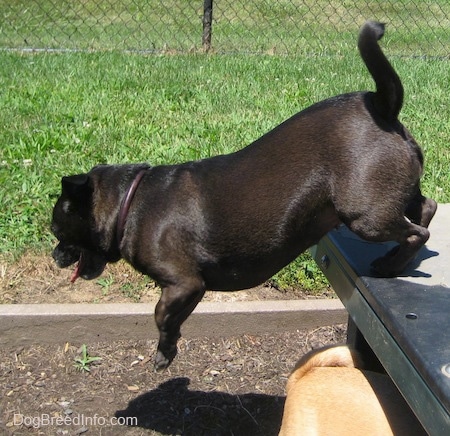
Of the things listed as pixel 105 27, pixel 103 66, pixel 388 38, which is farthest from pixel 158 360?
pixel 105 27

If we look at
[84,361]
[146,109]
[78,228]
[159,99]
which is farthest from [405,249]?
[159,99]

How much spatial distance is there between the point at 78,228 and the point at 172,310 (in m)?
0.54

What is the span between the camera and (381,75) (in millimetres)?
2803

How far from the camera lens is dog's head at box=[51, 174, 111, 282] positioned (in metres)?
3.17

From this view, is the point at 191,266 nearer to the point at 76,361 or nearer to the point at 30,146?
the point at 76,361

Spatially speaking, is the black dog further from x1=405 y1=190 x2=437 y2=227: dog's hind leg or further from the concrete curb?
the concrete curb

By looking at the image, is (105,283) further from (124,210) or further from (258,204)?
(258,204)

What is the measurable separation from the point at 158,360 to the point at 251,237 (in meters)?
0.66

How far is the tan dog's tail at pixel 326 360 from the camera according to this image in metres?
2.81

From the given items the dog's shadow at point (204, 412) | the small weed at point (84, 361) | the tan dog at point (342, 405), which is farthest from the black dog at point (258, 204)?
the small weed at point (84, 361)

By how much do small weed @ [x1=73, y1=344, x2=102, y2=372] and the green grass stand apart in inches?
31.2

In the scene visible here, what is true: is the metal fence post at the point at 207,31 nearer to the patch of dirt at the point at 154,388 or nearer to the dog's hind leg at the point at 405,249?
the patch of dirt at the point at 154,388

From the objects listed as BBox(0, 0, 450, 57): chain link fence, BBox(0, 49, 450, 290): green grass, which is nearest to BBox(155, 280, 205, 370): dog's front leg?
BBox(0, 49, 450, 290): green grass

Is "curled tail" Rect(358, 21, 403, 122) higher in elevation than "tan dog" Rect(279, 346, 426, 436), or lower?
higher
